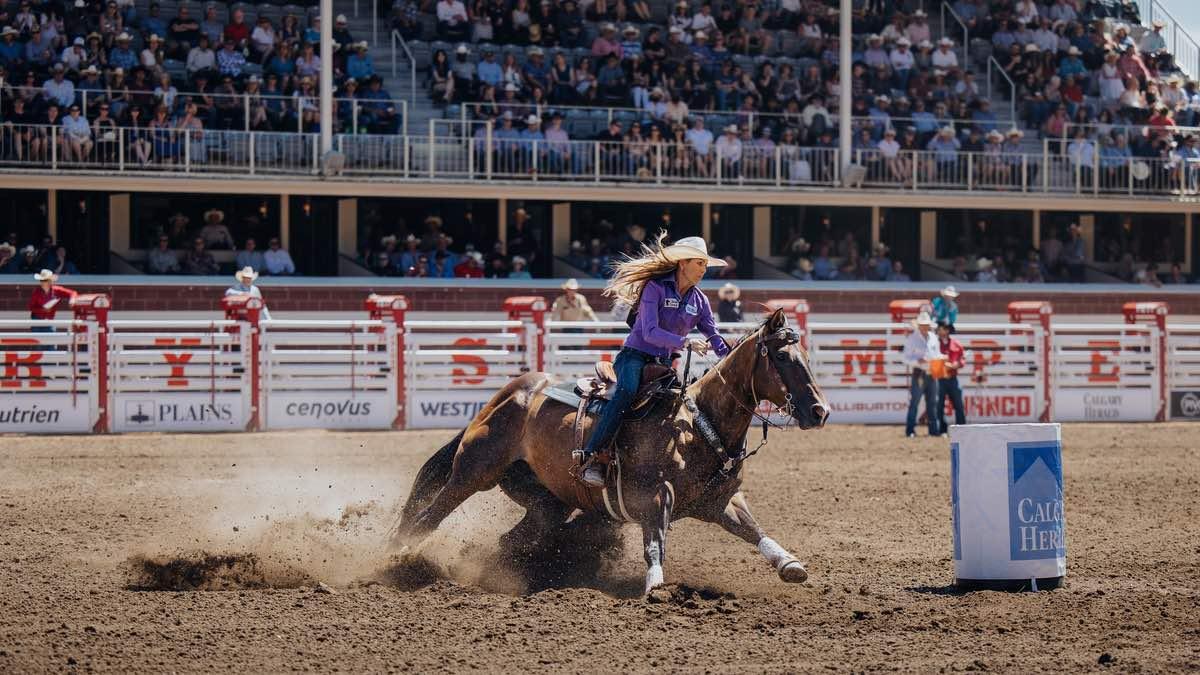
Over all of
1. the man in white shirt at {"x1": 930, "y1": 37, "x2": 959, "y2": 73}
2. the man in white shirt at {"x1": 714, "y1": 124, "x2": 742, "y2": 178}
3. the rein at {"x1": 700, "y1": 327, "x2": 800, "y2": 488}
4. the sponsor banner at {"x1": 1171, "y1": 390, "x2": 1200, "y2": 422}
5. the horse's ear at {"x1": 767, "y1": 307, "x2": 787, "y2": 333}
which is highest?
the man in white shirt at {"x1": 930, "y1": 37, "x2": 959, "y2": 73}

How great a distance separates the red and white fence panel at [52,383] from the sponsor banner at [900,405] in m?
10.2

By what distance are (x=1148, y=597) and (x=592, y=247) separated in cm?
1869

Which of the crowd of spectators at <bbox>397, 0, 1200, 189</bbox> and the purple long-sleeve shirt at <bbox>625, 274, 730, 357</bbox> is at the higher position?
the crowd of spectators at <bbox>397, 0, 1200, 189</bbox>

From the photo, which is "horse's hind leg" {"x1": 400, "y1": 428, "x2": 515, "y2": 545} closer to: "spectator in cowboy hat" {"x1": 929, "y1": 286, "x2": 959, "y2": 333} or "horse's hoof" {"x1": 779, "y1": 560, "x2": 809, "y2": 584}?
"horse's hoof" {"x1": 779, "y1": 560, "x2": 809, "y2": 584}

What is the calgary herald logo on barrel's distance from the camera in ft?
27.4

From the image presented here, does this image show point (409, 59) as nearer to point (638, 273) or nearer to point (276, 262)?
point (276, 262)

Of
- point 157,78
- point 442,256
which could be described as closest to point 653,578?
point 442,256

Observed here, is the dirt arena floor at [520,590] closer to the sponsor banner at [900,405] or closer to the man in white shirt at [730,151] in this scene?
the sponsor banner at [900,405]

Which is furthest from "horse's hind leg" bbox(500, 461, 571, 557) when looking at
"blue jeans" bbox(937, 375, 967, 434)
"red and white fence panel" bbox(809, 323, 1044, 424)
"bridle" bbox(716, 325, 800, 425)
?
"red and white fence panel" bbox(809, 323, 1044, 424)

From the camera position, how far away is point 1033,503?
8391mm

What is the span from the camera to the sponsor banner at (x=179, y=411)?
1872 centimetres

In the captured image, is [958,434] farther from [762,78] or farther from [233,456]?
[762,78]

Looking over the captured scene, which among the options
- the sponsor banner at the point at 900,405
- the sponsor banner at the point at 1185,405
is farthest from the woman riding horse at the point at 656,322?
the sponsor banner at the point at 1185,405

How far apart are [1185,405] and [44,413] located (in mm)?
16547
